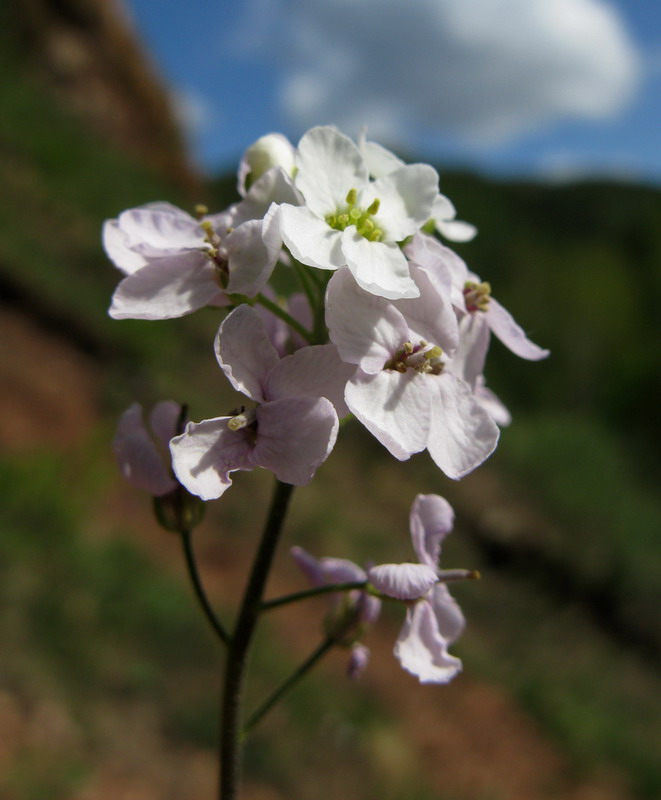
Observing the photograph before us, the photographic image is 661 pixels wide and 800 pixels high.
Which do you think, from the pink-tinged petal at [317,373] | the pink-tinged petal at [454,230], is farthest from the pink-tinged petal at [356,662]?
the pink-tinged petal at [454,230]

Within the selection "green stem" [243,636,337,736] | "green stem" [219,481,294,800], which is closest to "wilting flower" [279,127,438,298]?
"green stem" [219,481,294,800]

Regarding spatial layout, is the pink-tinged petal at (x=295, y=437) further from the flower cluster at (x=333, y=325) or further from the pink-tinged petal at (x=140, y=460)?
Answer: the pink-tinged petal at (x=140, y=460)

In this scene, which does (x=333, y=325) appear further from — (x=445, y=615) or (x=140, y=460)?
(x=445, y=615)

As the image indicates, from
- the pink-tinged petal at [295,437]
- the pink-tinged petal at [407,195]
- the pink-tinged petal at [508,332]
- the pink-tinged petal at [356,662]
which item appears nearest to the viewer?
the pink-tinged petal at [295,437]

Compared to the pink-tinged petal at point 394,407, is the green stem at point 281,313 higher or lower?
higher

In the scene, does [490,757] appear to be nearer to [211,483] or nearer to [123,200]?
[211,483]

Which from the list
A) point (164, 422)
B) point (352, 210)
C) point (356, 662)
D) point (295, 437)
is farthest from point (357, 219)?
point (356, 662)

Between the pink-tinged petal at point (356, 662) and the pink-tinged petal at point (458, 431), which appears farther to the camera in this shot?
the pink-tinged petal at point (356, 662)
